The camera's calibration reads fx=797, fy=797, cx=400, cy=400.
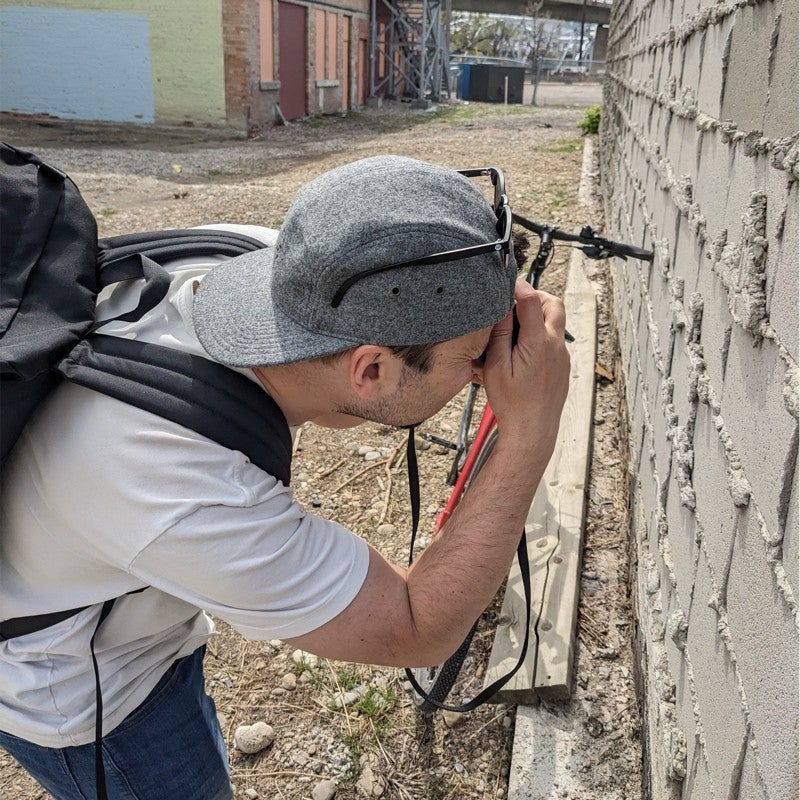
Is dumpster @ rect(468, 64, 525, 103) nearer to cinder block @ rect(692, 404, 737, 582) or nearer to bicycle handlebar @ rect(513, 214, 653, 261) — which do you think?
bicycle handlebar @ rect(513, 214, 653, 261)

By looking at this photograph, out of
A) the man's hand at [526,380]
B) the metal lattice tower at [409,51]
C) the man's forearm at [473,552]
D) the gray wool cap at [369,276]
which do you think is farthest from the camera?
Result: the metal lattice tower at [409,51]

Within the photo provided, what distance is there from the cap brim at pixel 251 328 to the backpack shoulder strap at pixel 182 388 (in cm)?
4

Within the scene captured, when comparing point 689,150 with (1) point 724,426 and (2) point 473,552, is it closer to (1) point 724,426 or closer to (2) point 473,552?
(1) point 724,426

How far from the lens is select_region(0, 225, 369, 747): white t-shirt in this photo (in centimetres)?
119

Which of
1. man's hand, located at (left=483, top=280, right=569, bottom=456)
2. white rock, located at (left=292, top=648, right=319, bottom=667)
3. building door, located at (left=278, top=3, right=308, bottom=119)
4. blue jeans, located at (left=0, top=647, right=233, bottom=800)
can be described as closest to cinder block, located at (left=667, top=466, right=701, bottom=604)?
man's hand, located at (left=483, top=280, right=569, bottom=456)

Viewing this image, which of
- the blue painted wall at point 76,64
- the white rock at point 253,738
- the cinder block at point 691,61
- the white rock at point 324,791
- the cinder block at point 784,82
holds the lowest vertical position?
the white rock at point 324,791

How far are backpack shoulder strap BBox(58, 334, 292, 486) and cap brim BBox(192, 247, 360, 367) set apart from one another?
43mm

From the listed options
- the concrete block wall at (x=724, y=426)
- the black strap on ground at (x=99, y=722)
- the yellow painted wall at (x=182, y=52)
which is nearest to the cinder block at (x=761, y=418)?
the concrete block wall at (x=724, y=426)

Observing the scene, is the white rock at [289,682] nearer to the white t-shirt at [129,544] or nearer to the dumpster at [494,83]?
the white t-shirt at [129,544]

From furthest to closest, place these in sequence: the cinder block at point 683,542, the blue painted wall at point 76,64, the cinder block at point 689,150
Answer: the blue painted wall at point 76,64 → the cinder block at point 689,150 → the cinder block at point 683,542

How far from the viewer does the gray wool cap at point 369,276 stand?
128cm

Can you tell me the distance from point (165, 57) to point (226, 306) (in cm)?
1753

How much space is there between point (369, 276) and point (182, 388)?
13.6 inches

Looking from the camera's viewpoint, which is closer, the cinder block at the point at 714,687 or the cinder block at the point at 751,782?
the cinder block at the point at 751,782
